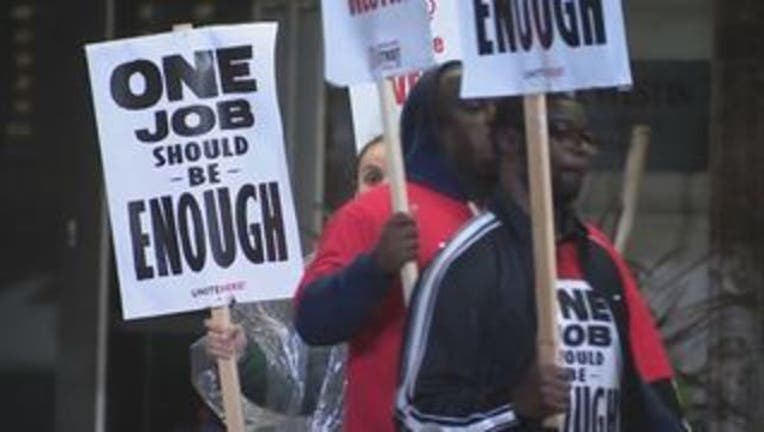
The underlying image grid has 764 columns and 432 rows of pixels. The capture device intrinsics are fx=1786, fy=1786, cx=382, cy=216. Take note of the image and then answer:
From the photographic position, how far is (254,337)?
15.4ft

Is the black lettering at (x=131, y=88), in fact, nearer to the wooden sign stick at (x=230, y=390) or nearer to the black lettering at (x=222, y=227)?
the black lettering at (x=222, y=227)

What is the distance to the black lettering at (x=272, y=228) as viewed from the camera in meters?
4.32

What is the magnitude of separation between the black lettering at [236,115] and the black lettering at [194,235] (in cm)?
20

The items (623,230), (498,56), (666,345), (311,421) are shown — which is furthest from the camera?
(666,345)

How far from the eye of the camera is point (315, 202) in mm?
8109

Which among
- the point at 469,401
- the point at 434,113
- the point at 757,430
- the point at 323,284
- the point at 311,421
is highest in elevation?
the point at 434,113

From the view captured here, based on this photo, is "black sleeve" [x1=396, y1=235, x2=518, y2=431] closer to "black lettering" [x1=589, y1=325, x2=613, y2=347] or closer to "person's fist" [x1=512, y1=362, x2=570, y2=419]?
"person's fist" [x1=512, y1=362, x2=570, y2=419]

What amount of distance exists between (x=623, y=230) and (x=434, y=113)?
360 centimetres

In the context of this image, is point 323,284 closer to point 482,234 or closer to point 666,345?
point 482,234

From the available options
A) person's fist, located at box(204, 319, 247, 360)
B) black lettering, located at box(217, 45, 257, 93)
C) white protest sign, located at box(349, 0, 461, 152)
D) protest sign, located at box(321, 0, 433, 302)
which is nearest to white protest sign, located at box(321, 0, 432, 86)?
protest sign, located at box(321, 0, 433, 302)

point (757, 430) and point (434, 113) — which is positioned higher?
point (434, 113)

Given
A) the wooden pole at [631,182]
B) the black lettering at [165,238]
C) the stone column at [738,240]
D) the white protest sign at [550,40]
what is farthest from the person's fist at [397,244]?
the stone column at [738,240]

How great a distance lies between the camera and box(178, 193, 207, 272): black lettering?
4324 mm

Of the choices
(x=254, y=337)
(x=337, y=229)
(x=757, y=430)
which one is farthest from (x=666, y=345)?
(x=337, y=229)
